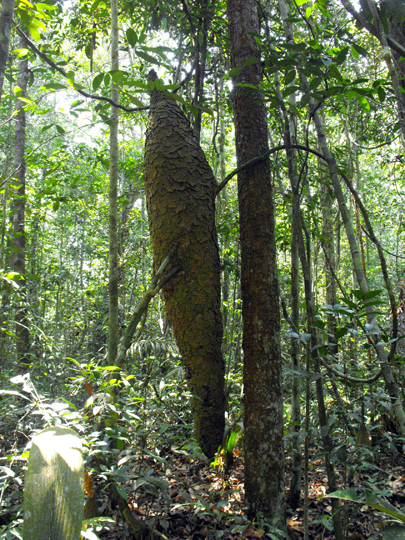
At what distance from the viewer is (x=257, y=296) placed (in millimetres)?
2137

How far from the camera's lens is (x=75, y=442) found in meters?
1.17

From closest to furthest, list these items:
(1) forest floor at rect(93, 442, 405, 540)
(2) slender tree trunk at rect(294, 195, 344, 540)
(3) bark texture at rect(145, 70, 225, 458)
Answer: (2) slender tree trunk at rect(294, 195, 344, 540), (1) forest floor at rect(93, 442, 405, 540), (3) bark texture at rect(145, 70, 225, 458)

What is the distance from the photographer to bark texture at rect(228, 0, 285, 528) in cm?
196

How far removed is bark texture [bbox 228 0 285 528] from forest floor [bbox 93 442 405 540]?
0.19 metres

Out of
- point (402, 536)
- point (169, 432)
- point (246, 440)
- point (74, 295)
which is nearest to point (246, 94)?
point (246, 440)

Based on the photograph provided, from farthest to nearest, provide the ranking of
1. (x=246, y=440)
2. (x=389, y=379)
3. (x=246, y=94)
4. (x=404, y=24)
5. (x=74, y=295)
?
(x=74, y=295) → (x=404, y=24) → (x=246, y=94) → (x=246, y=440) → (x=389, y=379)

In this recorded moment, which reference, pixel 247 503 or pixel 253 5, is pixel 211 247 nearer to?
pixel 247 503

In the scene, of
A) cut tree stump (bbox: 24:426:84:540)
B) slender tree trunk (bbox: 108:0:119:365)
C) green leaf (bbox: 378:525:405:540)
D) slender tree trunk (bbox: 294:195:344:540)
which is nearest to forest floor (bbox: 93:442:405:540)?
slender tree trunk (bbox: 294:195:344:540)

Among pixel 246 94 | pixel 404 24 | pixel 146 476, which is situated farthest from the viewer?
pixel 404 24

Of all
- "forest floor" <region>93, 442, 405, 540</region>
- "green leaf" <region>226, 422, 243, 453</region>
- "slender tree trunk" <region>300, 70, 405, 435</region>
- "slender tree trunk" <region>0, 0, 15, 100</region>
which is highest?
"slender tree trunk" <region>0, 0, 15, 100</region>

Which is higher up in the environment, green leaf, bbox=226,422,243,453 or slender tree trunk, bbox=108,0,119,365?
slender tree trunk, bbox=108,0,119,365

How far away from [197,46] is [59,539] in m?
3.37

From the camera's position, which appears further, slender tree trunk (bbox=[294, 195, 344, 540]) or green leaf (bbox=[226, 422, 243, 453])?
A: green leaf (bbox=[226, 422, 243, 453])

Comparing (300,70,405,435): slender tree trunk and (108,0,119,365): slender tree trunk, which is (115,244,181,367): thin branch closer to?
(108,0,119,365): slender tree trunk
